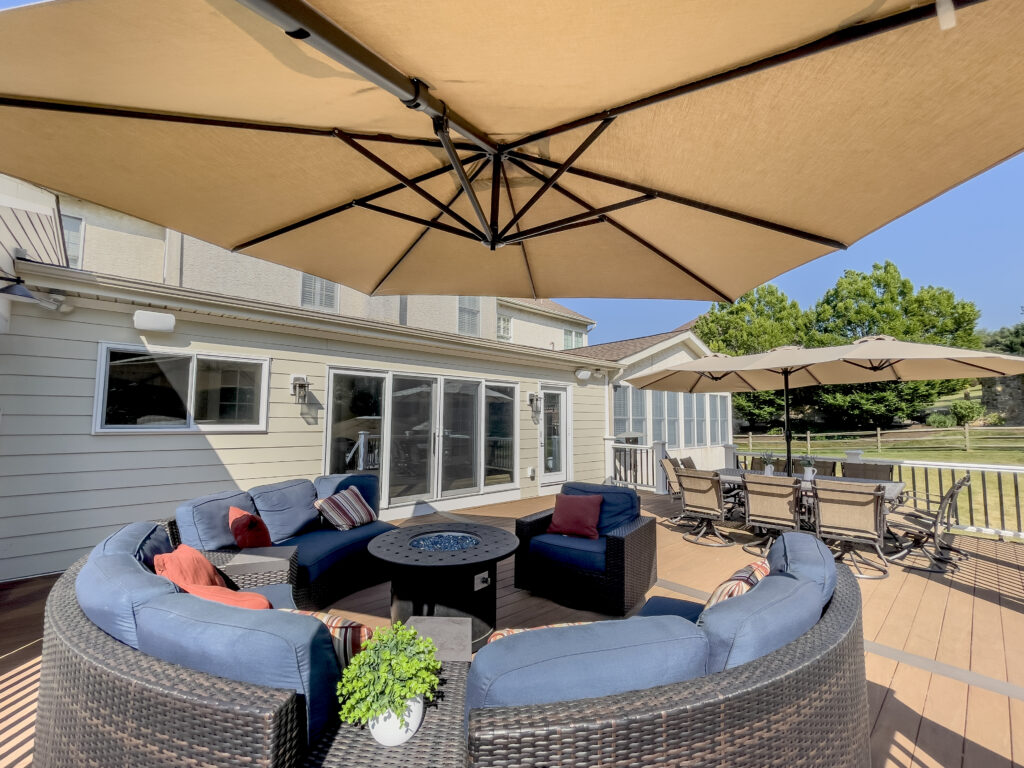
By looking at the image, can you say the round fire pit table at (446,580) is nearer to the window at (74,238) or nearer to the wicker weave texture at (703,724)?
the wicker weave texture at (703,724)

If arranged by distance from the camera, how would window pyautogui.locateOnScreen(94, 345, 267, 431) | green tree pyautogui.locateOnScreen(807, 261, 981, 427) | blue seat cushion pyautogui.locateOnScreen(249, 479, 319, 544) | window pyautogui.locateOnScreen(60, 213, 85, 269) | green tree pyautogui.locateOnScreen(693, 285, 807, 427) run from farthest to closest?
green tree pyautogui.locateOnScreen(693, 285, 807, 427) < green tree pyautogui.locateOnScreen(807, 261, 981, 427) < window pyautogui.locateOnScreen(60, 213, 85, 269) < window pyautogui.locateOnScreen(94, 345, 267, 431) < blue seat cushion pyautogui.locateOnScreen(249, 479, 319, 544)

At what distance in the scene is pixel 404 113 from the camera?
1.74 meters

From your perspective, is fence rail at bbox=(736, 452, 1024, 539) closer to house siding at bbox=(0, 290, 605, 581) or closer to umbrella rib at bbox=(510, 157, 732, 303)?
umbrella rib at bbox=(510, 157, 732, 303)

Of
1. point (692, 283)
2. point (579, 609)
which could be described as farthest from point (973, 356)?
point (579, 609)

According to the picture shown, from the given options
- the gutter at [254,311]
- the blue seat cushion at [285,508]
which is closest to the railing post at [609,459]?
the gutter at [254,311]

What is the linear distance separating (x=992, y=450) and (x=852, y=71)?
933 inches

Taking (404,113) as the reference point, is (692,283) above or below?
below

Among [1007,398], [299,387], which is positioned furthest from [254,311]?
[1007,398]

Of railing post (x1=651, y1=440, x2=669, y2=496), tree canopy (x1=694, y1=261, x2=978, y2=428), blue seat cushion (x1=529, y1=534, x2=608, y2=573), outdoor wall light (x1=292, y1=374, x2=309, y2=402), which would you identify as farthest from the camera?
tree canopy (x1=694, y1=261, x2=978, y2=428)

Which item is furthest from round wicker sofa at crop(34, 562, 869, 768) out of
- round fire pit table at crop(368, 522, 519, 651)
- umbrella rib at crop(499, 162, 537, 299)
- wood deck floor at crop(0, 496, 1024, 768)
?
umbrella rib at crop(499, 162, 537, 299)

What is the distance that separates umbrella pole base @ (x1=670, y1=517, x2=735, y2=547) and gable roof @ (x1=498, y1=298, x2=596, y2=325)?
7.44 metres

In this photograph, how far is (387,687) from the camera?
1300 millimetres

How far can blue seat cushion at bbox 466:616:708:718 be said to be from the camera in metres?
1.14

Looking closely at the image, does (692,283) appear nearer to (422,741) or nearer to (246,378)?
(422,741)
